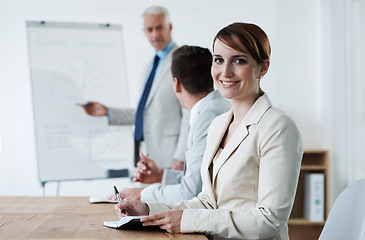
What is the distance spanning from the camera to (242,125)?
1.40 meters

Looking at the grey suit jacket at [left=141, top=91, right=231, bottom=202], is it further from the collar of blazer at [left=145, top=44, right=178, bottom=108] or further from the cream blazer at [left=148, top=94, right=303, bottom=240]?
the collar of blazer at [left=145, top=44, right=178, bottom=108]

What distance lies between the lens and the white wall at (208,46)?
12.9ft

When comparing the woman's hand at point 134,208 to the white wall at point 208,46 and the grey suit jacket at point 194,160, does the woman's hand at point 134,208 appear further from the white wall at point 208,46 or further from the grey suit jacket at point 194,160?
the white wall at point 208,46

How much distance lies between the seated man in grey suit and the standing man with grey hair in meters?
1.01

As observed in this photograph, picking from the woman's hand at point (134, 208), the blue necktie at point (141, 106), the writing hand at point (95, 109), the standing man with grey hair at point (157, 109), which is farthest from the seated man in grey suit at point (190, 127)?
the writing hand at point (95, 109)

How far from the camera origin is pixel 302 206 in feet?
13.9

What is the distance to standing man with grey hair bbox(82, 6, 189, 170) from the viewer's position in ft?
10.7

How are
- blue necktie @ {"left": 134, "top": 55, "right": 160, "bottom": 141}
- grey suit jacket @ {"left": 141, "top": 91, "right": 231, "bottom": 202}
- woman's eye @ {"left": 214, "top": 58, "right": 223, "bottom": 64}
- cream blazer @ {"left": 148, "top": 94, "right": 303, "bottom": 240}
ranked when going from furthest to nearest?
1. blue necktie @ {"left": 134, "top": 55, "right": 160, "bottom": 141}
2. grey suit jacket @ {"left": 141, "top": 91, "right": 231, "bottom": 202}
3. woman's eye @ {"left": 214, "top": 58, "right": 223, "bottom": 64}
4. cream blazer @ {"left": 148, "top": 94, "right": 303, "bottom": 240}

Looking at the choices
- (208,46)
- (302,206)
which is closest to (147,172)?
(208,46)

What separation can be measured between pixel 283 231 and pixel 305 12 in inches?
131

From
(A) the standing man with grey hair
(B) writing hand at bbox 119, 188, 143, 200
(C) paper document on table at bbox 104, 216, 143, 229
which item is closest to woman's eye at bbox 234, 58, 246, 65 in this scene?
(C) paper document on table at bbox 104, 216, 143, 229

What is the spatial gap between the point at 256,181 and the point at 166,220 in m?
0.29

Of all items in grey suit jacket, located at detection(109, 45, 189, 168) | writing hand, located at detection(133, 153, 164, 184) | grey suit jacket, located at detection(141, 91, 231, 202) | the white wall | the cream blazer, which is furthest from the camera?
the white wall

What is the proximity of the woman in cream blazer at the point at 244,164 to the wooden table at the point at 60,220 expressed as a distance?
7cm
